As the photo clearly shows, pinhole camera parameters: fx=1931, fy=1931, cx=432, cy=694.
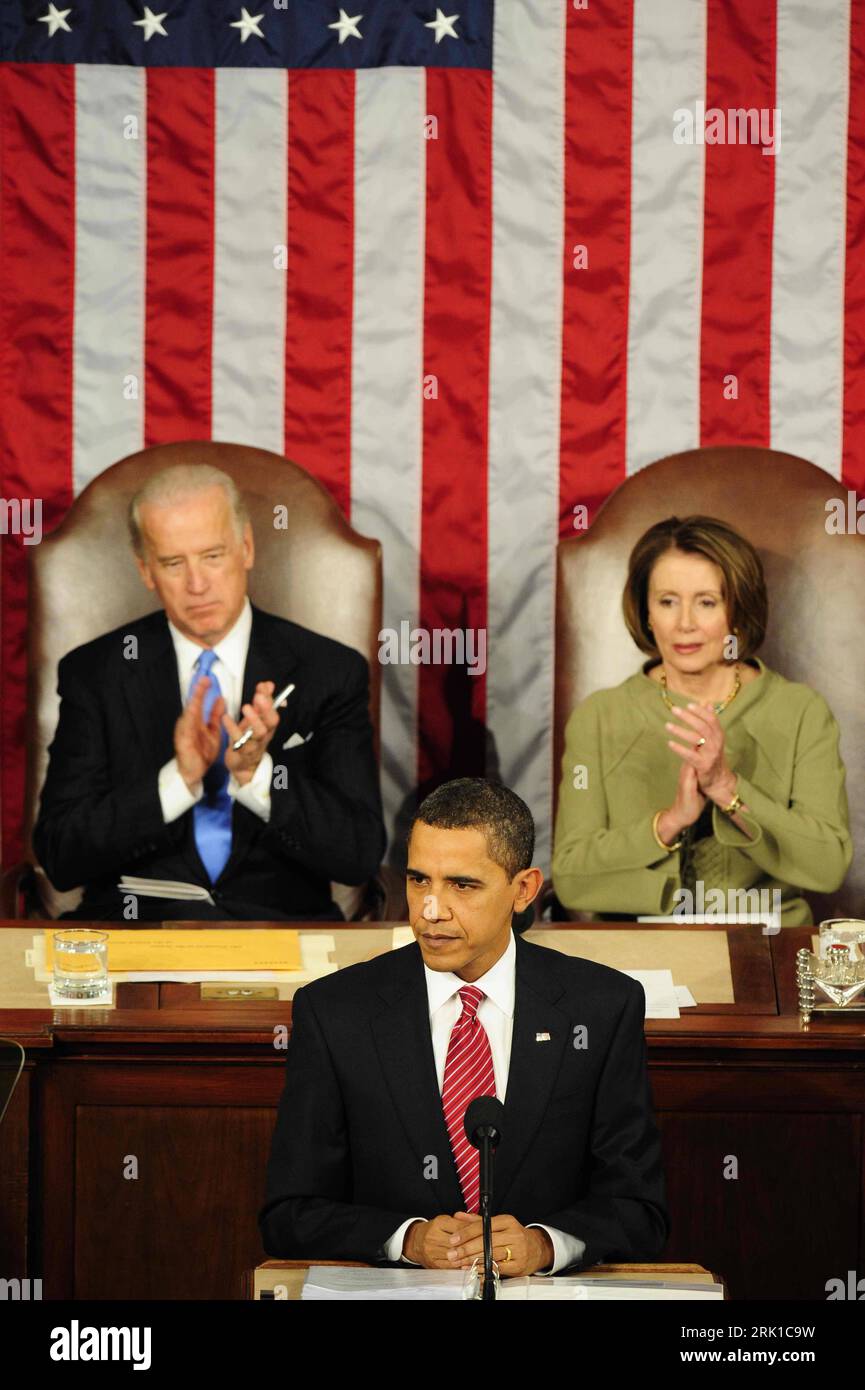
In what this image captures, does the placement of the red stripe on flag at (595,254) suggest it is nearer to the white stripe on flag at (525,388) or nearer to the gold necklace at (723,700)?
the white stripe on flag at (525,388)

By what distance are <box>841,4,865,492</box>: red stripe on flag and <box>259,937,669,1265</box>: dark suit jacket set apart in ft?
10.5

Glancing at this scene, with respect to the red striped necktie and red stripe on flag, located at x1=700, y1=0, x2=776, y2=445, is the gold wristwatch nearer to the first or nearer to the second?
red stripe on flag, located at x1=700, y1=0, x2=776, y2=445

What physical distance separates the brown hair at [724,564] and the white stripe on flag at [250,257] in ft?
4.55

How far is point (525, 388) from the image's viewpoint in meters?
5.88

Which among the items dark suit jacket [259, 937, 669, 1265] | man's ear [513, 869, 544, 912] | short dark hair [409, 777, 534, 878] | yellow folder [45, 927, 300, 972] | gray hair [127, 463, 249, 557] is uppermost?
gray hair [127, 463, 249, 557]

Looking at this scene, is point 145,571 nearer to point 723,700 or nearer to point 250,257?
point 250,257

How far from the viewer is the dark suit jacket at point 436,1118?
9.68 ft

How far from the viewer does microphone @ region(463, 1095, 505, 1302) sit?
247 cm

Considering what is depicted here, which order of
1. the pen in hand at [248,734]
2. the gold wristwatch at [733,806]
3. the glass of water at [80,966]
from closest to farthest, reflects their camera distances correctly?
the glass of water at [80,966] → the gold wristwatch at [733,806] → the pen in hand at [248,734]

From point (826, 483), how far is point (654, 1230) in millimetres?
2892

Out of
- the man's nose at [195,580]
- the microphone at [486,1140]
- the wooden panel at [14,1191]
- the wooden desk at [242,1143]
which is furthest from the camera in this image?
the man's nose at [195,580]

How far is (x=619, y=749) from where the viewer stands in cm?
504

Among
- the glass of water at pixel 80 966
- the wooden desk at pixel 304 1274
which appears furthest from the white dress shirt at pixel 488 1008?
the glass of water at pixel 80 966

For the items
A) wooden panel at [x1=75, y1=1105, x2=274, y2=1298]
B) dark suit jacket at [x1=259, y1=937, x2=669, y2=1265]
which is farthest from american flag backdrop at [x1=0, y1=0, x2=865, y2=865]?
dark suit jacket at [x1=259, y1=937, x2=669, y2=1265]
